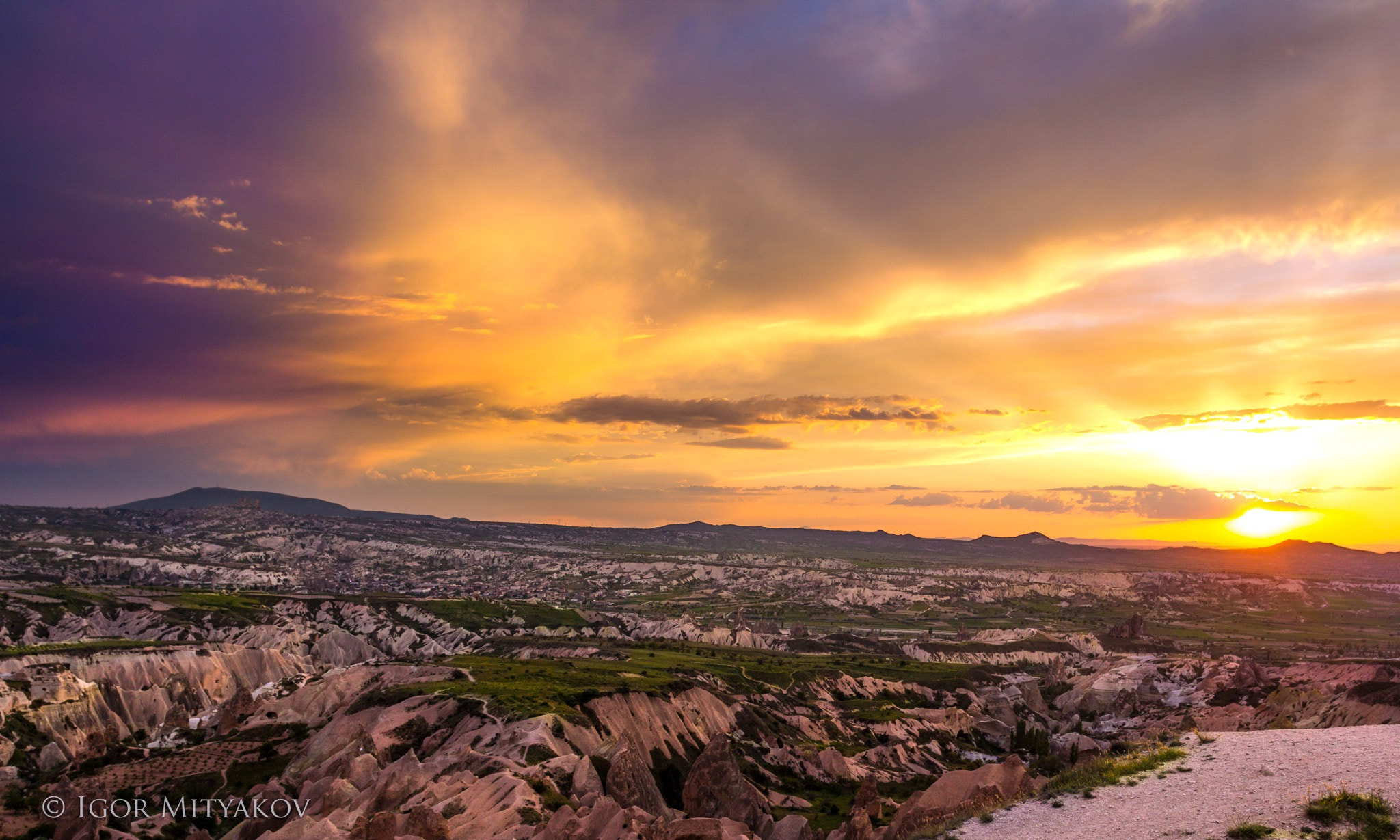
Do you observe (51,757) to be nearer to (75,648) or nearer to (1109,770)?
(75,648)

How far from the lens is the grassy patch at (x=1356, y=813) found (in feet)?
73.9

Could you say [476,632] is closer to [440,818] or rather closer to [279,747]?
[279,747]

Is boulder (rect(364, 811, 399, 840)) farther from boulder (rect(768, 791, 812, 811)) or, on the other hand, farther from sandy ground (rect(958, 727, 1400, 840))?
boulder (rect(768, 791, 812, 811))

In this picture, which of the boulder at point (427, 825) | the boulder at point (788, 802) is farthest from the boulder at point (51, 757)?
the boulder at point (788, 802)

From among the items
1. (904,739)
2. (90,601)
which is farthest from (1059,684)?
(90,601)

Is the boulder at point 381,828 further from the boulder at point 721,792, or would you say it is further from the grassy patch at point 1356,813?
the grassy patch at point 1356,813

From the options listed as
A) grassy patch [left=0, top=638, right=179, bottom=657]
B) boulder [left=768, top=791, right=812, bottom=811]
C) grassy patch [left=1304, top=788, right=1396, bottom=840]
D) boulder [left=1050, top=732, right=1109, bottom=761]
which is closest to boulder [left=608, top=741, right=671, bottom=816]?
boulder [left=768, top=791, right=812, bottom=811]

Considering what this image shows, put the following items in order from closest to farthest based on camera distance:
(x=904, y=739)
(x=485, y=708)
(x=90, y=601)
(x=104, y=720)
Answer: (x=485, y=708) < (x=104, y=720) < (x=904, y=739) < (x=90, y=601)

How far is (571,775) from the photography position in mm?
49844

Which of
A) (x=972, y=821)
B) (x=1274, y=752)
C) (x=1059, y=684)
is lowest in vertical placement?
(x=1059, y=684)

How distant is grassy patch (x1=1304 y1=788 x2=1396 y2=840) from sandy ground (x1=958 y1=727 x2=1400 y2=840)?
0.68 meters

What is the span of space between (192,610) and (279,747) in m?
114

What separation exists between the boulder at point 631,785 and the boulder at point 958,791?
17.3m

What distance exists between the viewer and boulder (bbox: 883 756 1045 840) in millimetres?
→ 40812
